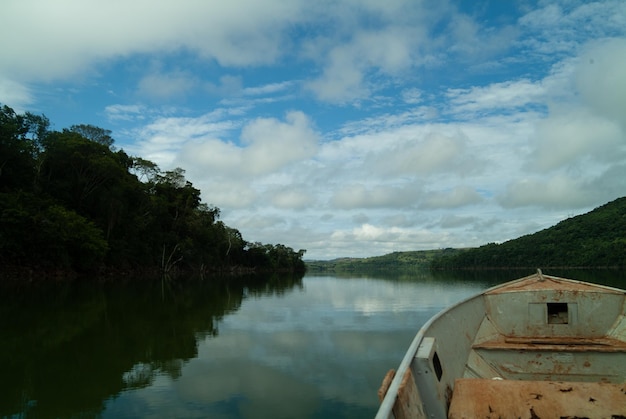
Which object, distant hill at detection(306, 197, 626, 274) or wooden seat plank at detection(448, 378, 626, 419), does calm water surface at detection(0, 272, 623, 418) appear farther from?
distant hill at detection(306, 197, 626, 274)

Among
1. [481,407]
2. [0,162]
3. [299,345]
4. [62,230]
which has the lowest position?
[299,345]

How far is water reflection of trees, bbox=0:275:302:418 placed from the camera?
21.4ft

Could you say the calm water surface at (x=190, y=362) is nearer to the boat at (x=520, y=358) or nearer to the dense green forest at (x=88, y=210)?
the boat at (x=520, y=358)

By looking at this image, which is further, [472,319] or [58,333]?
[58,333]

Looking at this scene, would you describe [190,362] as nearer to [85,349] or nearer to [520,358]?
[85,349]

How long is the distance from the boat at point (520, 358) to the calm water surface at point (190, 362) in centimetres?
190

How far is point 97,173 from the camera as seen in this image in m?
42.7

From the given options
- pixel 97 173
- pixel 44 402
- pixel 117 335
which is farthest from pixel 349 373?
pixel 97 173

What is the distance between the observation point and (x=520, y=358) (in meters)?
6.40

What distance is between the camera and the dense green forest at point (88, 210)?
33656 mm

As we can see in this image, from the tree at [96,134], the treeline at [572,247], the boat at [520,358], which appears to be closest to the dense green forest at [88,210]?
the tree at [96,134]

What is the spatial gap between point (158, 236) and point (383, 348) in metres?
48.6

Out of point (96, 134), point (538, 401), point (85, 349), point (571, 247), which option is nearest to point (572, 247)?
point (571, 247)

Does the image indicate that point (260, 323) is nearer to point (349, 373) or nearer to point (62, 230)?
point (349, 373)
